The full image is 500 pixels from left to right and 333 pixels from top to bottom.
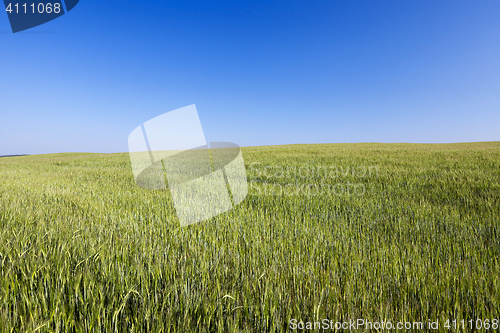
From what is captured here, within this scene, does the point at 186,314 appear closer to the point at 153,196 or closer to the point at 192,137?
the point at 192,137

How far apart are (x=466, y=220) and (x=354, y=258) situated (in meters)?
2.46

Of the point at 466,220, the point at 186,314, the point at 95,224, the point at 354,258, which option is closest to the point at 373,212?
the point at 466,220

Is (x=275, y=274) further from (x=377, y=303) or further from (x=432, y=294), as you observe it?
(x=432, y=294)

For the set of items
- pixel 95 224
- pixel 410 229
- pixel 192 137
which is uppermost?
pixel 192 137

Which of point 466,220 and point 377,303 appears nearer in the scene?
point 377,303

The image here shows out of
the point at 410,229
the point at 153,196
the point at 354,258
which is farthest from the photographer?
the point at 153,196

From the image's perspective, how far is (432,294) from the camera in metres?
1.65

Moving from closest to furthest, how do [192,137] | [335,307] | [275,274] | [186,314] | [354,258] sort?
[186,314] < [335,307] < [275,274] < [354,258] < [192,137]

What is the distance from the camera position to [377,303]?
156 centimetres

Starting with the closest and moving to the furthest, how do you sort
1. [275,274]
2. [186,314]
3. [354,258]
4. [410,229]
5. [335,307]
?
[186,314] → [335,307] → [275,274] → [354,258] → [410,229]

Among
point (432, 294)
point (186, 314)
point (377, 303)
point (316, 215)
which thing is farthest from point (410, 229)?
point (186, 314)

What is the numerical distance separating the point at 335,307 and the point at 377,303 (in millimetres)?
327

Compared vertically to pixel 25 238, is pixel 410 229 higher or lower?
lower

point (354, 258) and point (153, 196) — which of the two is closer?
point (354, 258)
